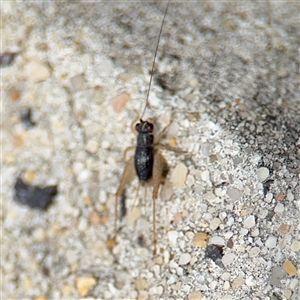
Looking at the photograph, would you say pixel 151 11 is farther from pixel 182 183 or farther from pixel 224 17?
pixel 182 183

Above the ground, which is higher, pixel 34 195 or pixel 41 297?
pixel 34 195

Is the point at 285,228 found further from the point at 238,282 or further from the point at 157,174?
the point at 157,174

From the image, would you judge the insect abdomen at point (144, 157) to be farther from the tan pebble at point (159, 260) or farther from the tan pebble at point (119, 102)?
the tan pebble at point (159, 260)

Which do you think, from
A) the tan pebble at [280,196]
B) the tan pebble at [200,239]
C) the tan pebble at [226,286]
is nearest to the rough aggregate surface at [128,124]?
the tan pebble at [200,239]

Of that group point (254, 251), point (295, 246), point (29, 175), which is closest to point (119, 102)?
point (29, 175)

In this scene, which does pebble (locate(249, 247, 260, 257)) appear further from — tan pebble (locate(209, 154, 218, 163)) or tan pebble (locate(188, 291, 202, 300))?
tan pebble (locate(209, 154, 218, 163))

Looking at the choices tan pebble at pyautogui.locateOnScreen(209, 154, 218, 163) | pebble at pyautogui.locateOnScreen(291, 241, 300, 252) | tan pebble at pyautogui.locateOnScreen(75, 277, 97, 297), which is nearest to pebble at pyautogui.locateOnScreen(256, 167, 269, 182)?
tan pebble at pyautogui.locateOnScreen(209, 154, 218, 163)

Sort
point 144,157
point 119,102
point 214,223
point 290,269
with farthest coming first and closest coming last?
point 119,102 < point 144,157 < point 214,223 < point 290,269
